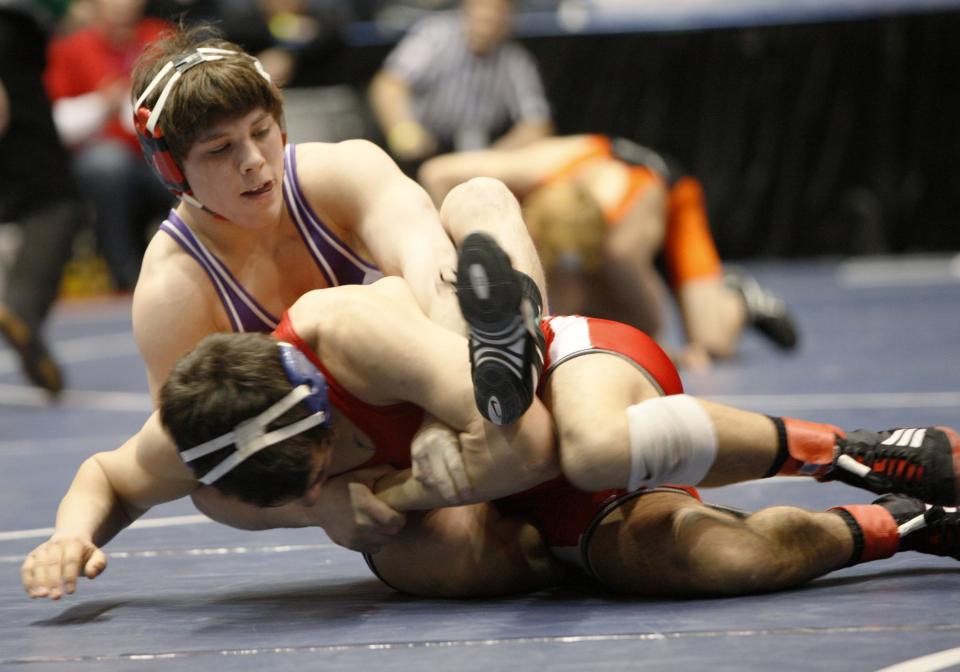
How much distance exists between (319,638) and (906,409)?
2.64 metres

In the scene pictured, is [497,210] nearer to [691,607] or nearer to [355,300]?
[355,300]

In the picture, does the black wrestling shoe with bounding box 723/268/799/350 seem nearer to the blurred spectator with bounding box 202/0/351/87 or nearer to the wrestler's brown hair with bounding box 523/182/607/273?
the wrestler's brown hair with bounding box 523/182/607/273

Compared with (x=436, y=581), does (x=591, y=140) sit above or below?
above

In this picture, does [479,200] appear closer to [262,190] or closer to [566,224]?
[262,190]

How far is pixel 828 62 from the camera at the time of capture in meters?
9.74

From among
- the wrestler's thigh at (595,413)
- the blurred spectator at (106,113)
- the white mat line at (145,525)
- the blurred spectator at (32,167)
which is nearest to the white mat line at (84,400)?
the blurred spectator at (32,167)

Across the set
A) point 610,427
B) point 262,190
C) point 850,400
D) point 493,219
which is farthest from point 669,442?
point 850,400

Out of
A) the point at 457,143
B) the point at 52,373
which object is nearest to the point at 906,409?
the point at 52,373

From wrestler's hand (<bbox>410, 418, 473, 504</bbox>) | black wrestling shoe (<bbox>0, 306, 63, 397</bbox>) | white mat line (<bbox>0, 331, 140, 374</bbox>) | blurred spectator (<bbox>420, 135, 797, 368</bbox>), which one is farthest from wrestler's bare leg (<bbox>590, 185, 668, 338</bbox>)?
wrestler's hand (<bbox>410, 418, 473, 504</bbox>)

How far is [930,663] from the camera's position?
2146mm

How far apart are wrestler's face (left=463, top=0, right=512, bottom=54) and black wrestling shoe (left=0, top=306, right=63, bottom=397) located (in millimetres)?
3743

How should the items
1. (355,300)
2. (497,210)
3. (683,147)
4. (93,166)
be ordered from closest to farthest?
(355,300) < (497,210) < (93,166) < (683,147)

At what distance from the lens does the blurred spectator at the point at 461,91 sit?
30.1 ft

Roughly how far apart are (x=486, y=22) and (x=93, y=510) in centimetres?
654
